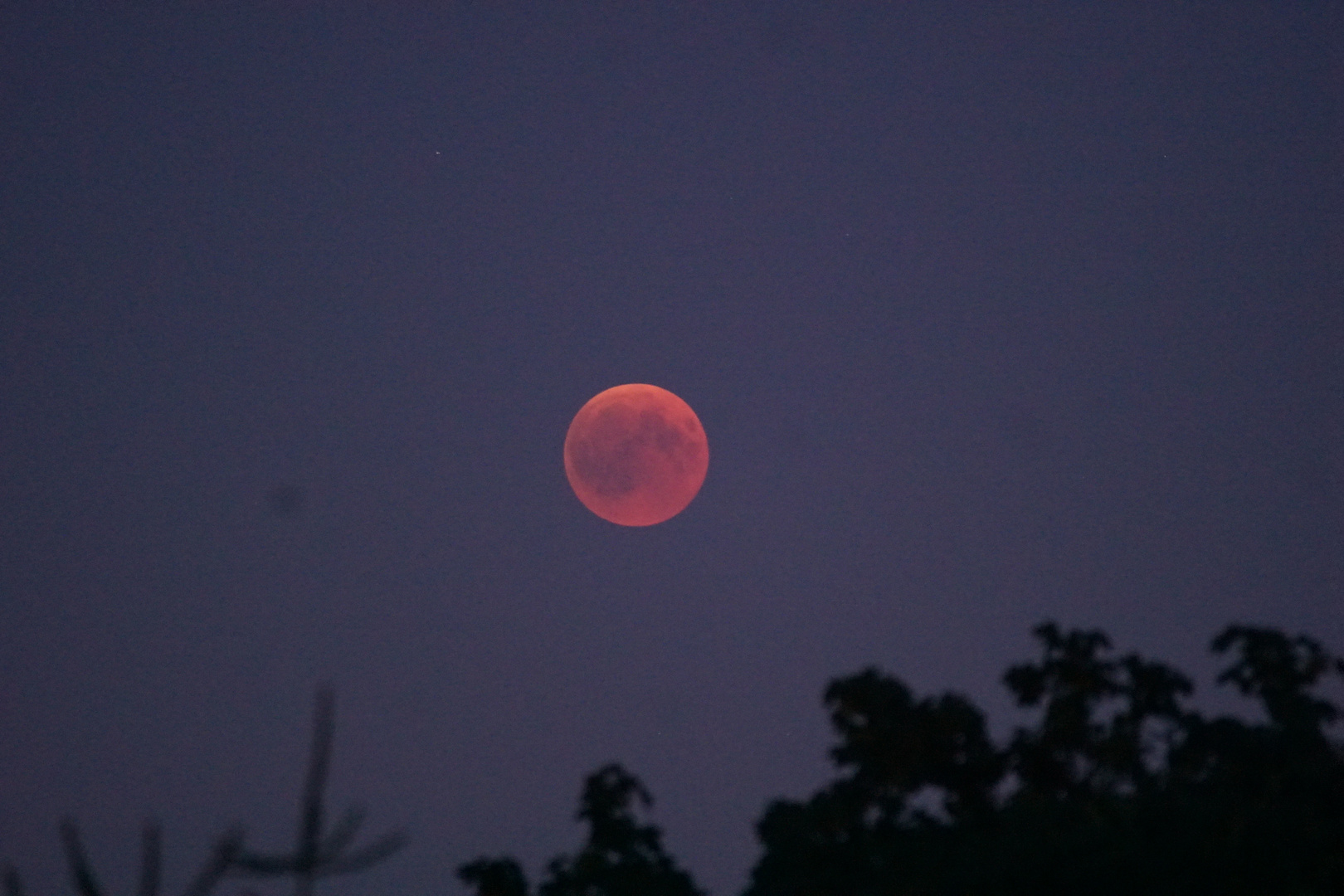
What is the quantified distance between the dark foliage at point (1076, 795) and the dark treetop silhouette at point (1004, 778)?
0.09 feet

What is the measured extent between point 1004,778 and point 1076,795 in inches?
45.4

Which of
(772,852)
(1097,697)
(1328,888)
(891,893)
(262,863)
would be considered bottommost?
(262,863)

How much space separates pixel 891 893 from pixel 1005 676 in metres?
5.87

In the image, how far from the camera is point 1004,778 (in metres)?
→ 21.1

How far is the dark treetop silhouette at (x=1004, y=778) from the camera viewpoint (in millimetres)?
18188

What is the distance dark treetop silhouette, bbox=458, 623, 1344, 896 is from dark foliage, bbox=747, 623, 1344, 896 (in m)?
0.03

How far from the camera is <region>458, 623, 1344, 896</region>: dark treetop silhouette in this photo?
18188 mm

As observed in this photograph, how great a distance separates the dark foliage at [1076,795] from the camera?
16422 mm

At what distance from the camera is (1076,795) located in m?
20.9

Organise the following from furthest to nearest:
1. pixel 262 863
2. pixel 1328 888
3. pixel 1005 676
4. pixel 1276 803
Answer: pixel 1005 676 < pixel 1276 803 < pixel 1328 888 < pixel 262 863

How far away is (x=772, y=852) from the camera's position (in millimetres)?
20281

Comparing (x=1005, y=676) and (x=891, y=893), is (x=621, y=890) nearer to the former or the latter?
(x=891, y=893)

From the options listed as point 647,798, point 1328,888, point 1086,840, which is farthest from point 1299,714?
point 647,798

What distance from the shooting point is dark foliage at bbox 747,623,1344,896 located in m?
16.4
